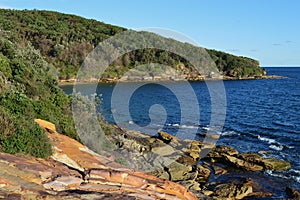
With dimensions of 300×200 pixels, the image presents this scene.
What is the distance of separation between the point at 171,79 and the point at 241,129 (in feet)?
225

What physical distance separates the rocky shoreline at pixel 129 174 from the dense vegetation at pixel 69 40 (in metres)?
68.2

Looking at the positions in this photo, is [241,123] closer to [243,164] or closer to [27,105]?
[243,164]

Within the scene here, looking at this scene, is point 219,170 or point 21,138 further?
point 219,170

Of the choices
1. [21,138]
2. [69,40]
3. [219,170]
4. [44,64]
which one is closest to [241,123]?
[219,170]

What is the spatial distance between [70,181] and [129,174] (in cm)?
218

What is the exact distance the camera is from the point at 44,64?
2525cm

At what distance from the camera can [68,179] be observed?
31.2ft

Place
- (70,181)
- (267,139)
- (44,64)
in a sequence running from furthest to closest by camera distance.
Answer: (267,139), (44,64), (70,181)

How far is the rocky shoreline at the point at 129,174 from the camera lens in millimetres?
8680

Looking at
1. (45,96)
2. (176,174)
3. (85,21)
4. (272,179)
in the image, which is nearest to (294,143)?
(272,179)

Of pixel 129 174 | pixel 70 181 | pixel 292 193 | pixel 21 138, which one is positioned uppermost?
pixel 21 138

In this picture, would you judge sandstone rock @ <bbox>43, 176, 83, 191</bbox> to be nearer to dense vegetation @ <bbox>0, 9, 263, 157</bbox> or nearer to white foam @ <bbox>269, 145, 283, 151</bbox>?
dense vegetation @ <bbox>0, 9, 263, 157</bbox>

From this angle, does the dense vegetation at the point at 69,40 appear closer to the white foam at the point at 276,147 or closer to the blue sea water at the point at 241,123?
the blue sea water at the point at 241,123

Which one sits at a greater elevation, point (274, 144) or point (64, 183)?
point (64, 183)
